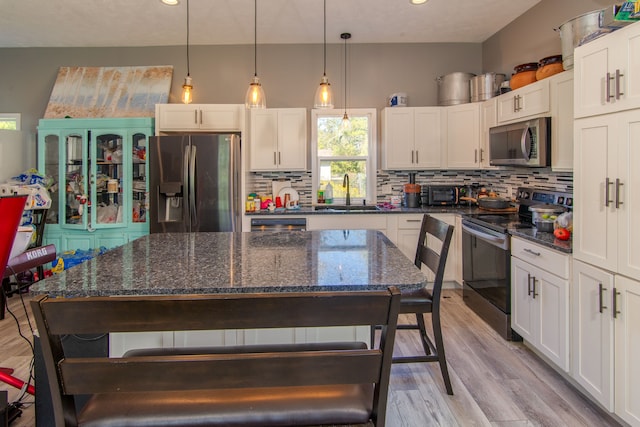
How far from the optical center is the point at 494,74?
13.6 feet

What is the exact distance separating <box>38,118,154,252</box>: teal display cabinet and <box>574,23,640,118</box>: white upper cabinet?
3.92 metres

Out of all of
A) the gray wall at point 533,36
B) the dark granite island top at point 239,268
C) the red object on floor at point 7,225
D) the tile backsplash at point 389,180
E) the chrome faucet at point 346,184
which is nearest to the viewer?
the dark granite island top at point 239,268

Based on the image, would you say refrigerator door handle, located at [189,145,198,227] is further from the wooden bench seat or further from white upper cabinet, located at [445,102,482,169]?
the wooden bench seat

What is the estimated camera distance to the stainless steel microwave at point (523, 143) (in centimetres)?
303

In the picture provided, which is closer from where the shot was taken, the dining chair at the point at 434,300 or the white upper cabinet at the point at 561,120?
the dining chair at the point at 434,300

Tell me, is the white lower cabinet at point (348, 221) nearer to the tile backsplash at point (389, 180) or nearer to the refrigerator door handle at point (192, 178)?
the tile backsplash at point (389, 180)

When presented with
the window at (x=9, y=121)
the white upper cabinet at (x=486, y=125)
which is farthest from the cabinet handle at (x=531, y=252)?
the window at (x=9, y=121)

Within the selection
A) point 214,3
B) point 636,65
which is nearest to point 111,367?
point 636,65

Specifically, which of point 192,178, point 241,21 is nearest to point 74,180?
point 192,178

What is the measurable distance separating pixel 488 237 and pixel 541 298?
30.1 inches

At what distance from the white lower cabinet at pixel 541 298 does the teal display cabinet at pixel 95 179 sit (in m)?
3.66

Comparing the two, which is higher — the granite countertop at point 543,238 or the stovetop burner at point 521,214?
the stovetop burner at point 521,214

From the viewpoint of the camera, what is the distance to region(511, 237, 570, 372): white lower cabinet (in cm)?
232

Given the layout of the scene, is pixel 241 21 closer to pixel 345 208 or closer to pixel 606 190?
pixel 345 208
